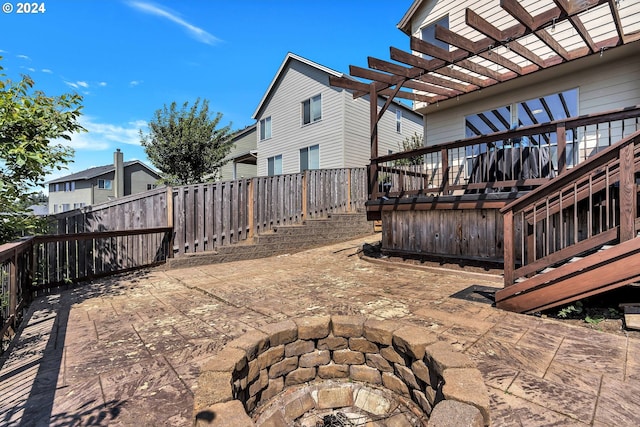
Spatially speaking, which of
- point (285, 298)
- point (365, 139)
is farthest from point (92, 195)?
point (285, 298)

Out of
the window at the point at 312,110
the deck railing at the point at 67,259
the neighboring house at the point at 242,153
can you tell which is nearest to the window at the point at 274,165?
the window at the point at 312,110

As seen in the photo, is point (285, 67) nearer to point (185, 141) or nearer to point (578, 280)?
point (185, 141)

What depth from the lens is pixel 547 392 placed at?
177 cm

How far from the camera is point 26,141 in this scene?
125 inches

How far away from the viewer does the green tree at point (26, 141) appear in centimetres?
308

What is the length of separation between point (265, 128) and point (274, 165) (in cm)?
239

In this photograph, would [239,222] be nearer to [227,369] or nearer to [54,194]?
[227,369]

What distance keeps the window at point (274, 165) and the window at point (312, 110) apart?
257cm

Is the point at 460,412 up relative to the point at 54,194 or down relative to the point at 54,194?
down

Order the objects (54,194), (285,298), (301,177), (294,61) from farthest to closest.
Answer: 1. (54,194)
2. (294,61)
3. (301,177)
4. (285,298)

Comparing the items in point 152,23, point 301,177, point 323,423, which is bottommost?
point 323,423

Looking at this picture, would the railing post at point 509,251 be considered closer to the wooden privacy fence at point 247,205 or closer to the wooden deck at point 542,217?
the wooden deck at point 542,217

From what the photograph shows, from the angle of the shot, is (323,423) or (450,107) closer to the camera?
(323,423)

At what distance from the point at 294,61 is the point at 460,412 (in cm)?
1599
